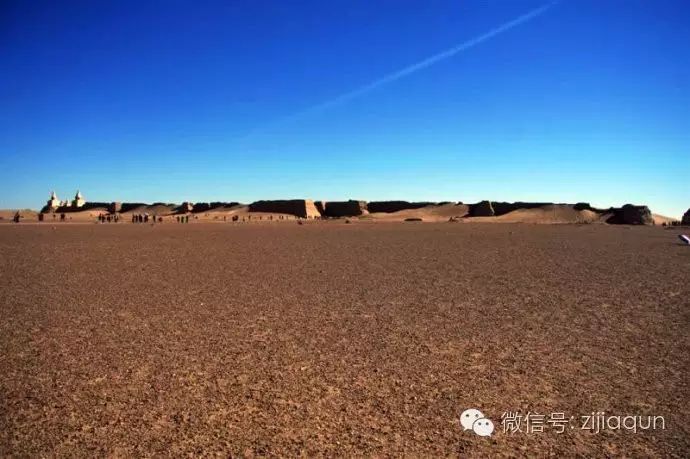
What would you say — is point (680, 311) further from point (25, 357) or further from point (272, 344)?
point (25, 357)

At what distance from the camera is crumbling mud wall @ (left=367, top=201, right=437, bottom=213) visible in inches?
3278

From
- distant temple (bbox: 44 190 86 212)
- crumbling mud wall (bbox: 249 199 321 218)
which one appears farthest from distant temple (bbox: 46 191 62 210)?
crumbling mud wall (bbox: 249 199 321 218)

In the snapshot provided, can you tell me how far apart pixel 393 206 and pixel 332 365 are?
7977cm

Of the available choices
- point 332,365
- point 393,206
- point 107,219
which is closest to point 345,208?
point 393,206

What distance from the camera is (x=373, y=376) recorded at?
193 inches

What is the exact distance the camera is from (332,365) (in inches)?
206

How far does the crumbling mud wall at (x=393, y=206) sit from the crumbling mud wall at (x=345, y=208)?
1.99m

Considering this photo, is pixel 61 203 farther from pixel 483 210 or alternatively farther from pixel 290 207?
pixel 483 210

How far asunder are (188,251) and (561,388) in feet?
54.1

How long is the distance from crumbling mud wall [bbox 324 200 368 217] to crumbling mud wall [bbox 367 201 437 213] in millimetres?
1994

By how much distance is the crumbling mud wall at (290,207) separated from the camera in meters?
83.8

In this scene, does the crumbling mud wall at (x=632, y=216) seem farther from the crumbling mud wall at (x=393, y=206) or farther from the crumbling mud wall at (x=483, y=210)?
the crumbling mud wall at (x=393, y=206)

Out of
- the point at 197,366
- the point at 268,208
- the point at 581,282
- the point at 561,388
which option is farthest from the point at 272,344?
the point at 268,208

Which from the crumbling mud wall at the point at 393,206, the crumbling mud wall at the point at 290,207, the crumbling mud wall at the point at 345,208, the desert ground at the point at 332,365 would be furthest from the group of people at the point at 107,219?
the desert ground at the point at 332,365
